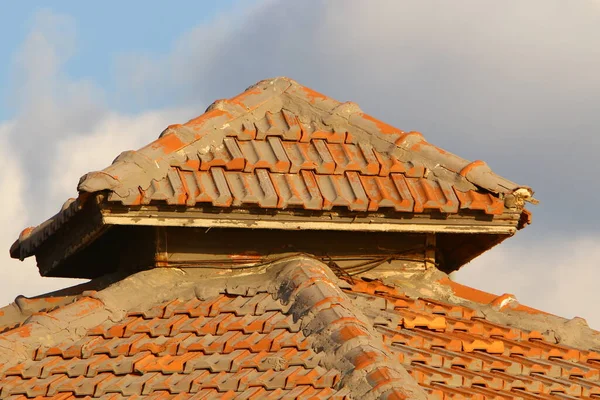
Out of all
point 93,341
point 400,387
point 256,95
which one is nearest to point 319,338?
point 400,387

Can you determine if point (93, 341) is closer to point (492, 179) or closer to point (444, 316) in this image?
point (444, 316)

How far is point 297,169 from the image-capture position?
1276cm

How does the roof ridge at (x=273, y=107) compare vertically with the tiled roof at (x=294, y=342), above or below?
above

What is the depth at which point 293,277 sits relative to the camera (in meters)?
12.1

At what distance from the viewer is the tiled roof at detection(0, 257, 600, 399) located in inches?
416

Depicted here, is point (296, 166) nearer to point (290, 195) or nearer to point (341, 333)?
point (290, 195)

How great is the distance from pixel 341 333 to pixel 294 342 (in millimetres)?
390

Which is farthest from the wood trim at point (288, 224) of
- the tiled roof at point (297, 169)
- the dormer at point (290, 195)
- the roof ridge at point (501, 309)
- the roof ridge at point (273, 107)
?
A: the roof ridge at point (501, 309)

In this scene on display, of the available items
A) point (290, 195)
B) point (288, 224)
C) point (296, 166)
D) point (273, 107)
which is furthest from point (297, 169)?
point (273, 107)

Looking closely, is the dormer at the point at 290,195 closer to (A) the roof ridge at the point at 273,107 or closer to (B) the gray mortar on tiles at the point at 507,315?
(A) the roof ridge at the point at 273,107

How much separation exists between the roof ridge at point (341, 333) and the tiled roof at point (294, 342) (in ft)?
0.04

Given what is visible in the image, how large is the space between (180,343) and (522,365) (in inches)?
104

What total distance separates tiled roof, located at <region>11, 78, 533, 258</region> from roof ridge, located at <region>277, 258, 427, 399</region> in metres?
0.65

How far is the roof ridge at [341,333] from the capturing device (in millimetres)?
10070
